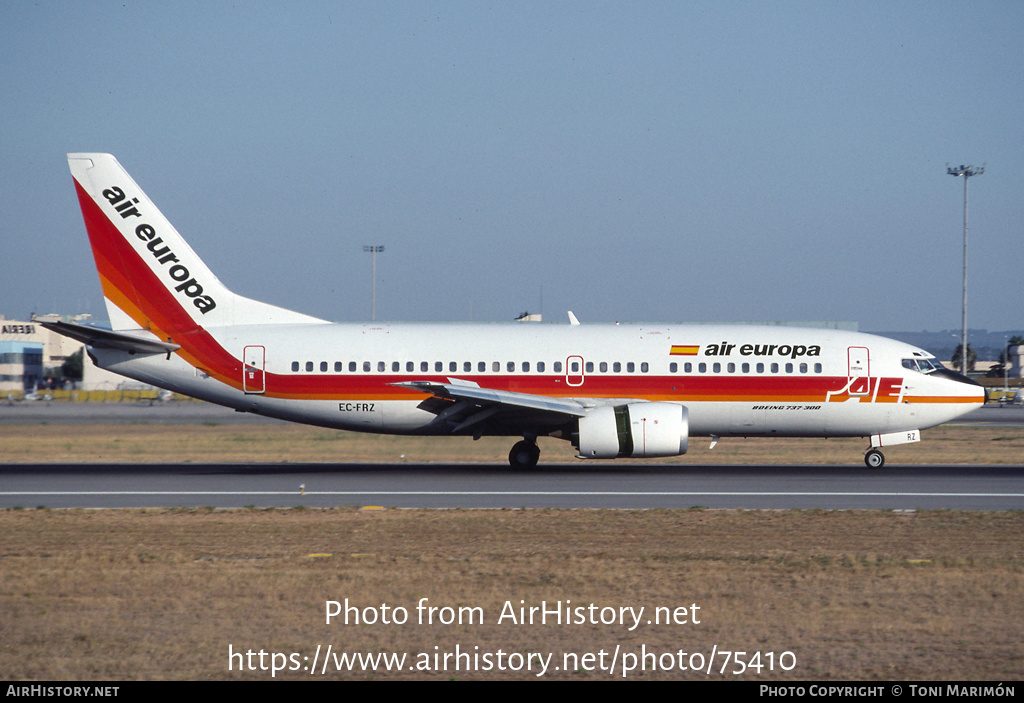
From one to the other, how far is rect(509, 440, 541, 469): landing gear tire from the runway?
0.94 feet

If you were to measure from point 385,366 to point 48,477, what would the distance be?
8.58 m

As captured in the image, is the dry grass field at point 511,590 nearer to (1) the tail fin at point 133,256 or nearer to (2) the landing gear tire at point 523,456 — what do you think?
(2) the landing gear tire at point 523,456

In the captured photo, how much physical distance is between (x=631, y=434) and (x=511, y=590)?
42.2 feet

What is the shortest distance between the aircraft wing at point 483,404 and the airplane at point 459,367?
0.38 feet

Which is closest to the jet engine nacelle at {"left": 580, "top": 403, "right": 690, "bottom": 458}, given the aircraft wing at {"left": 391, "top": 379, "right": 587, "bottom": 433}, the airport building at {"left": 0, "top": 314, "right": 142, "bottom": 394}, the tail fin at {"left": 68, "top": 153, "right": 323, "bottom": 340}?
→ the aircraft wing at {"left": 391, "top": 379, "right": 587, "bottom": 433}

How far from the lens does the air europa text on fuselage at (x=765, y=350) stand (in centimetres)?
2594

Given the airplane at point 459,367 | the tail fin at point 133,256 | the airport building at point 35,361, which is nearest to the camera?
the airplane at point 459,367

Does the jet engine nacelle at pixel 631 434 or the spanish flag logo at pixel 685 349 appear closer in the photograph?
the jet engine nacelle at pixel 631 434

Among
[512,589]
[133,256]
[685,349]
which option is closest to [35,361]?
[133,256]

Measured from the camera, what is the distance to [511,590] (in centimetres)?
1113

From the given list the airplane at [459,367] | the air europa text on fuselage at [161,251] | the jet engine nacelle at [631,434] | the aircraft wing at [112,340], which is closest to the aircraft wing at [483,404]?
the airplane at [459,367]

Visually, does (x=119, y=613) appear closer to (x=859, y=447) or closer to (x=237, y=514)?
(x=237, y=514)

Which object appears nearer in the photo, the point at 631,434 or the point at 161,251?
the point at 631,434

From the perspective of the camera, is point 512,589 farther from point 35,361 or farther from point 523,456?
point 35,361
